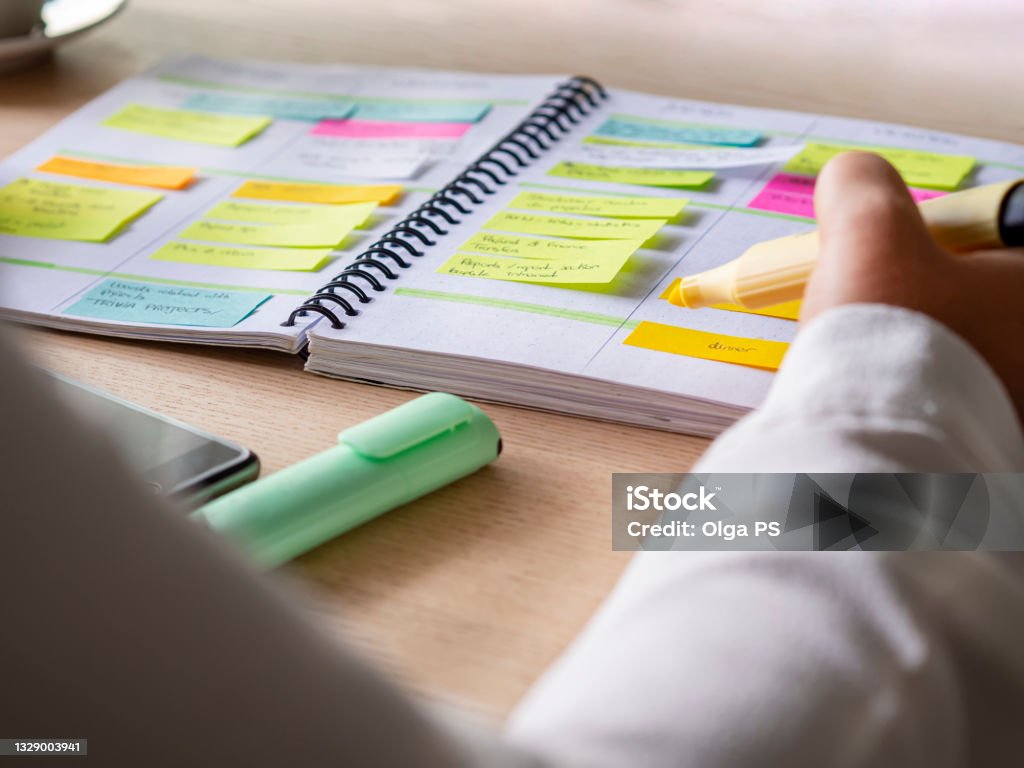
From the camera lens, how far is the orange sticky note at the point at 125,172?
0.91m

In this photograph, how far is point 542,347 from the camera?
0.63 metres

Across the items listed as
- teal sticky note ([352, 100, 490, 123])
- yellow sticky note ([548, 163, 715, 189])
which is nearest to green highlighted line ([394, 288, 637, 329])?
yellow sticky note ([548, 163, 715, 189])

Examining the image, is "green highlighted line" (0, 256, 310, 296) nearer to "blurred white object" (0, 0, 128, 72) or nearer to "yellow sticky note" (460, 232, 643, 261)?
"yellow sticky note" (460, 232, 643, 261)

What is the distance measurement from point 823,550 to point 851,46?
0.94 metres

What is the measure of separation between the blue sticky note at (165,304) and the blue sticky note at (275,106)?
322 millimetres

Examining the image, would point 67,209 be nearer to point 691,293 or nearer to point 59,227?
point 59,227

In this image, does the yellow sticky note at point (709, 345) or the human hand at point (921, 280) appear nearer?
the human hand at point (921, 280)

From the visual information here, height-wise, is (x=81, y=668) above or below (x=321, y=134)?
above

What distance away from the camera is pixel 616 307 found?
68 centimetres

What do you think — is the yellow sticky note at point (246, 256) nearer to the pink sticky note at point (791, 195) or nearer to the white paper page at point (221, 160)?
the white paper page at point (221, 160)

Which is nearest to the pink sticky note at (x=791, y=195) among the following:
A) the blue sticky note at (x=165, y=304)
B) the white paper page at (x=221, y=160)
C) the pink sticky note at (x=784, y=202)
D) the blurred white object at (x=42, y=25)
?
the pink sticky note at (x=784, y=202)

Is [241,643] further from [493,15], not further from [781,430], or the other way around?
[493,15]

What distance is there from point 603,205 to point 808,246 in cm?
30

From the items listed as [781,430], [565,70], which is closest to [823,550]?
[781,430]
